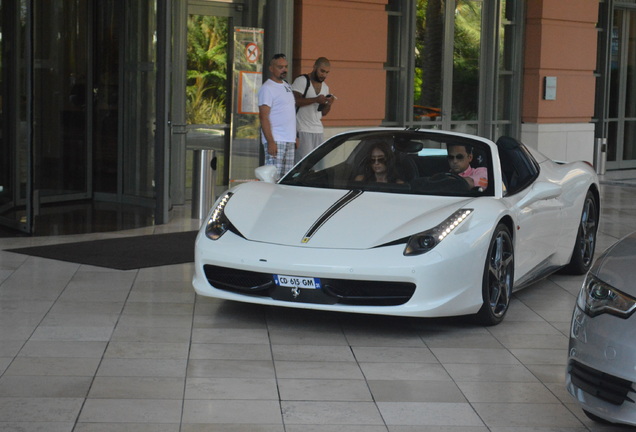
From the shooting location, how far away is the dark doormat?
920 cm

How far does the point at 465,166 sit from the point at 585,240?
193cm

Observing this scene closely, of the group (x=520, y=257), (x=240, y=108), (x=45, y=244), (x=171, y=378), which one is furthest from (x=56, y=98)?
(x=171, y=378)

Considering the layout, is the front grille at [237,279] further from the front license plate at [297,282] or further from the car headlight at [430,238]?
the car headlight at [430,238]

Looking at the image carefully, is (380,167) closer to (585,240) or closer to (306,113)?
(585,240)

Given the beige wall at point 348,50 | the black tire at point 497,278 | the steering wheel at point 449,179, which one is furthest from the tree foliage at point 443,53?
the black tire at point 497,278

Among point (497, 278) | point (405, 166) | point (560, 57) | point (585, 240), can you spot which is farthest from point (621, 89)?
point (497, 278)

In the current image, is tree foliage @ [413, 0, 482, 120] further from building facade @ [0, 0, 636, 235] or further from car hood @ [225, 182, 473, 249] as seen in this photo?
car hood @ [225, 182, 473, 249]

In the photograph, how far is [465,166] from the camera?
7.82 m

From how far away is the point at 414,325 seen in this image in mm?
7113

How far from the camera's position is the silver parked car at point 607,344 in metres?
4.33

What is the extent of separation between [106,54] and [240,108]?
195 centimetres

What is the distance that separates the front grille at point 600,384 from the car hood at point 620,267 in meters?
0.36

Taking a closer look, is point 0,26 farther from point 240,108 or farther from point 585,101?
point 585,101

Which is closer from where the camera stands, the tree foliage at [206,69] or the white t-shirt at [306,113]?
the white t-shirt at [306,113]
